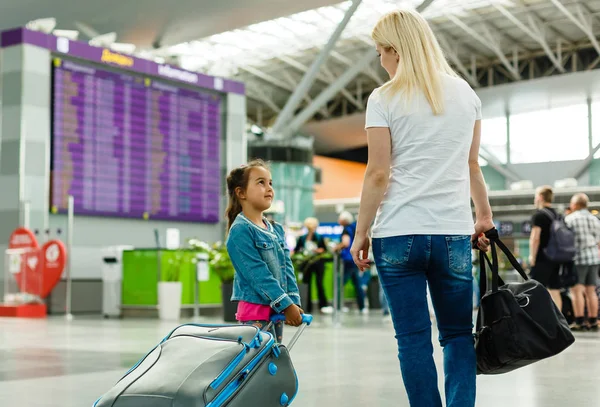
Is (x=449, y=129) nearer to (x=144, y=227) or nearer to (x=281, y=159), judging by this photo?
(x=144, y=227)

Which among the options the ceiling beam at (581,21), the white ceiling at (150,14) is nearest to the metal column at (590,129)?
the ceiling beam at (581,21)

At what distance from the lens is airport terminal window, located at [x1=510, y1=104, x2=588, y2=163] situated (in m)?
41.3

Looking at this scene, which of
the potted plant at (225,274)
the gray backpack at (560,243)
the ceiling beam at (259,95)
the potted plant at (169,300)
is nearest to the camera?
the gray backpack at (560,243)

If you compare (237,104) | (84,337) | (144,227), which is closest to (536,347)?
(84,337)

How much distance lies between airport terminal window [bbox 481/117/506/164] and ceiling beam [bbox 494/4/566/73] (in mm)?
8616

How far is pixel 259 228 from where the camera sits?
3.61 metres

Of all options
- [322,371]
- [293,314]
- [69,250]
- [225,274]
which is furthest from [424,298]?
[69,250]

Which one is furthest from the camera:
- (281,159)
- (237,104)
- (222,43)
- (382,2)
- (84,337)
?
(281,159)

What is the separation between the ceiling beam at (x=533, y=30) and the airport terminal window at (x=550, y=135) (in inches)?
256

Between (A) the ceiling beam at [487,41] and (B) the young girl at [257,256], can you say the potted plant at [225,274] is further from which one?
(A) the ceiling beam at [487,41]

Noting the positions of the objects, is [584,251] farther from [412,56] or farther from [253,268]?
[412,56]

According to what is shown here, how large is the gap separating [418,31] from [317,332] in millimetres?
7120

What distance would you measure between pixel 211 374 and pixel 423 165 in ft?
3.40

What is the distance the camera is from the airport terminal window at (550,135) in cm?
4131
